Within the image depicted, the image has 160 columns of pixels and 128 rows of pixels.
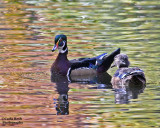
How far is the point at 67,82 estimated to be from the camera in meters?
14.4

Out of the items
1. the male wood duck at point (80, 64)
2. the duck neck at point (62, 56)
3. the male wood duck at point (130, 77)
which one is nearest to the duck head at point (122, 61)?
the male wood duck at point (130, 77)

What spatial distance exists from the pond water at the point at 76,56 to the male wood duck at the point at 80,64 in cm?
28

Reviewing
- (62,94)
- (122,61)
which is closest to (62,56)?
(122,61)

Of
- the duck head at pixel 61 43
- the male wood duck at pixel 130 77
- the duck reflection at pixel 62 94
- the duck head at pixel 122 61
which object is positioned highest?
the duck head at pixel 61 43

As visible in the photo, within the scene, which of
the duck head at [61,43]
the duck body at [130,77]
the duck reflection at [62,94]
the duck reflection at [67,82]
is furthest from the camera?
the duck head at [61,43]

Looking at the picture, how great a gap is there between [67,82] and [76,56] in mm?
2167

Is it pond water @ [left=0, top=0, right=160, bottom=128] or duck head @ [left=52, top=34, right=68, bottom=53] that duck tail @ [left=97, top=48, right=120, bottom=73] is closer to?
pond water @ [left=0, top=0, right=160, bottom=128]

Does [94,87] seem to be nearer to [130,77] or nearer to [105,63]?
[130,77]

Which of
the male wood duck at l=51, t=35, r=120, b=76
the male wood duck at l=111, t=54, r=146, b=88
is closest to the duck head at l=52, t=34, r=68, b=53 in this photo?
the male wood duck at l=51, t=35, r=120, b=76

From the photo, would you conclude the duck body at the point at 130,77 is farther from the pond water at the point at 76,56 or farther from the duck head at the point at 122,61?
the duck head at the point at 122,61

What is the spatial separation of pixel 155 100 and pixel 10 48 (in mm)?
6246

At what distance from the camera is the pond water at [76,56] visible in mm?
11305

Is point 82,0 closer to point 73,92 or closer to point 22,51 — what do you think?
point 22,51

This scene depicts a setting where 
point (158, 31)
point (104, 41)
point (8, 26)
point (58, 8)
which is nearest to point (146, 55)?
point (104, 41)
